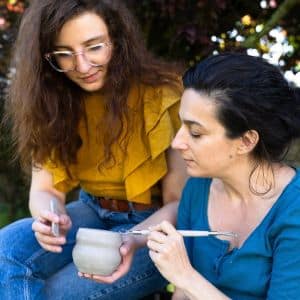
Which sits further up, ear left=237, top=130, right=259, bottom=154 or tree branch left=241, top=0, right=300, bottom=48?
tree branch left=241, top=0, right=300, bottom=48

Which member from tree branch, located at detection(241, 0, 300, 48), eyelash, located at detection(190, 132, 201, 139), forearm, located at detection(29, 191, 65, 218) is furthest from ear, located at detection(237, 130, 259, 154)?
tree branch, located at detection(241, 0, 300, 48)

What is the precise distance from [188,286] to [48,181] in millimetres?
914

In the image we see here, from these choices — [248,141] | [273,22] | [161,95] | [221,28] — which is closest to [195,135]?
[248,141]

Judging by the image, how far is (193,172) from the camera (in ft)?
5.99

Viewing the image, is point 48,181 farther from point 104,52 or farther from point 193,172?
point 193,172

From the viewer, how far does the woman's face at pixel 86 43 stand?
2.07 metres

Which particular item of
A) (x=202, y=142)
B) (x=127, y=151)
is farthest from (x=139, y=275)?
(x=202, y=142)

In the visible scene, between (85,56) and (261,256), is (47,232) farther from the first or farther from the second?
(261,256)

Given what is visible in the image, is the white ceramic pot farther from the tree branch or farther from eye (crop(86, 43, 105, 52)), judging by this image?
the tree branch

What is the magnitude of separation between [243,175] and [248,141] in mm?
113

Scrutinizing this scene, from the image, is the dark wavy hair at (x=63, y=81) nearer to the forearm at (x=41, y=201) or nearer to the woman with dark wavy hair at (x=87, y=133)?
the woman with dark wavy hair at (x=87, y=133)

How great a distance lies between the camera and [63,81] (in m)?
2.29

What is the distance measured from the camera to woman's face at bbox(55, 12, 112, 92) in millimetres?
2072

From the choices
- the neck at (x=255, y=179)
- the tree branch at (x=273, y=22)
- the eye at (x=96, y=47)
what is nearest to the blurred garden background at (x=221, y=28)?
the tree branch at (x=273, y=22)
